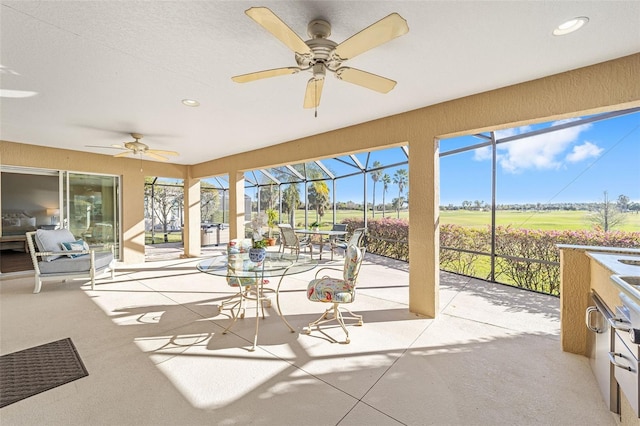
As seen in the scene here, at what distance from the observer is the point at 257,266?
121 inches

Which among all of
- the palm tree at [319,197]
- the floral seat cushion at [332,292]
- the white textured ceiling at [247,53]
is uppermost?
the white textured ceiling at [247,53]

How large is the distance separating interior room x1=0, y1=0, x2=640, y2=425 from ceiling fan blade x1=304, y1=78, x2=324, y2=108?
18 millimetres

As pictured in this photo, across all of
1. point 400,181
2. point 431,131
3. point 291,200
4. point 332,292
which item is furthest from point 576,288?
point 291,200

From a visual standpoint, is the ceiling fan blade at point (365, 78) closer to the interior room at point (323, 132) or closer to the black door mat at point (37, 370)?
the interior room at point (323, 132)

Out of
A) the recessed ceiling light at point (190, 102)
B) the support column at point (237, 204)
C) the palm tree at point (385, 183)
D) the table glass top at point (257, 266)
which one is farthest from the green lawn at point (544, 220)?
the recessed ceiling light at point (190, 102)

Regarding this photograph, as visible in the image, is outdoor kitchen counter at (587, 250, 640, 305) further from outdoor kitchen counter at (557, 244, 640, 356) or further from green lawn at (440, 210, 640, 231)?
green lawn at (440, 210, 640, 231)

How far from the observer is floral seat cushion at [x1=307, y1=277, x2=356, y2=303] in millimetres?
2855

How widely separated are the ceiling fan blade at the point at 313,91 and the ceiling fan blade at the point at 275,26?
1.22ft

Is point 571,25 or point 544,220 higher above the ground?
point 571,25

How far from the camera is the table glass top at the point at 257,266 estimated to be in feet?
9.37

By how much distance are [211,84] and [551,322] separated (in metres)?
4.52

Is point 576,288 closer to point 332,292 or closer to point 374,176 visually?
point 332,292

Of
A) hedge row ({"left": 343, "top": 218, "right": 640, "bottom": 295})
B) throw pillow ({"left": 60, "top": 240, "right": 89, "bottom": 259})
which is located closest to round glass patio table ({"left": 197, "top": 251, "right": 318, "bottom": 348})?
throw pillow ({"left": 60, "top": 240, "right": 89, "bottom": 259})

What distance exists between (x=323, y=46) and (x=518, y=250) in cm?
452
